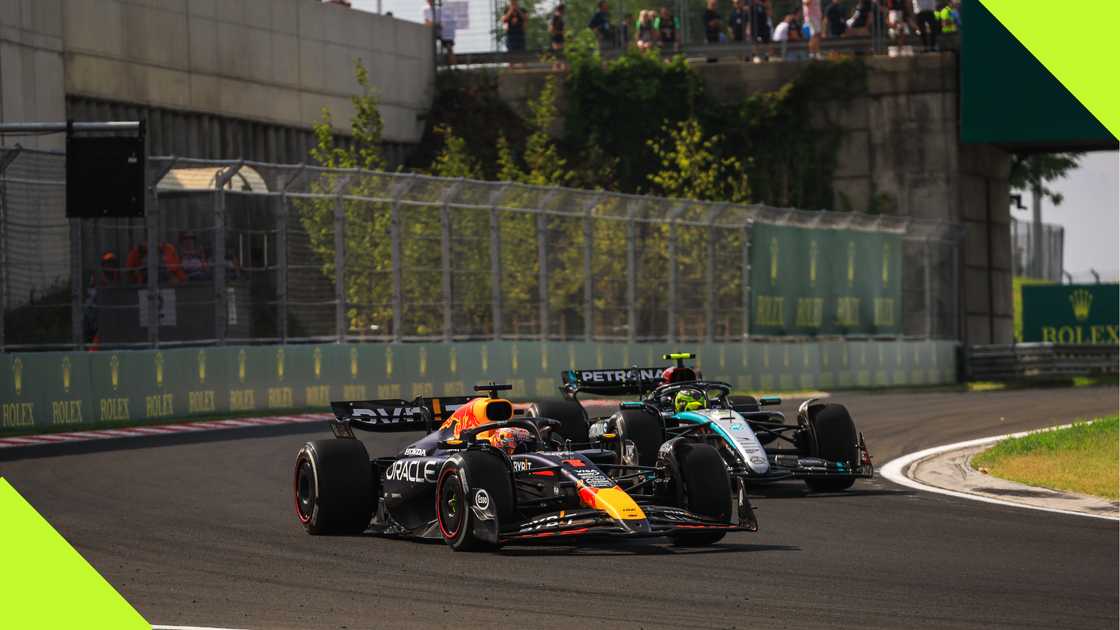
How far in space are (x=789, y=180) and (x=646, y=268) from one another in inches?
511

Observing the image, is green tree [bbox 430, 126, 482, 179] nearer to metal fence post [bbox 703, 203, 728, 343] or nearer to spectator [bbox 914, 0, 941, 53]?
metal fence post [bbox 703, 203, 728, 343]

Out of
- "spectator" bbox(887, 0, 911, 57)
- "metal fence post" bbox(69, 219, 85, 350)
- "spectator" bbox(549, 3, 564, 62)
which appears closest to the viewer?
"metal fence post" bbox(69, 219, 85, 350)

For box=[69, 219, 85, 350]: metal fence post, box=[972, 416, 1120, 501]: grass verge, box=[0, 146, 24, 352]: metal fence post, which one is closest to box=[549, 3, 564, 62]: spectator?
box=[69, 219, 85, 350]: metal fence post

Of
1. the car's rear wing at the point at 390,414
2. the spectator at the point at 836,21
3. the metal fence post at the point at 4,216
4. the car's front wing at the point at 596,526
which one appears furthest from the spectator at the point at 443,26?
the car's front wing at the point at 596,526

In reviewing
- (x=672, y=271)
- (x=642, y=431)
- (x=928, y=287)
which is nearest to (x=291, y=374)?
(x=672, y=271)

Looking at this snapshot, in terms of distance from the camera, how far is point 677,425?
16109 millimetres

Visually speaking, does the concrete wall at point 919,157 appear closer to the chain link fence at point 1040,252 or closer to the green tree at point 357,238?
the chain link fence at point 1040,252

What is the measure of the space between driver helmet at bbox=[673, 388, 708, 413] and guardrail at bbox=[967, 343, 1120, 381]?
949 inches

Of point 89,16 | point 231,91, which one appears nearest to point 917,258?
point 231,91

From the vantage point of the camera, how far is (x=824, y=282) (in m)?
36.3

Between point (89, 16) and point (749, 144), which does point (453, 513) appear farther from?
point (749, 144)

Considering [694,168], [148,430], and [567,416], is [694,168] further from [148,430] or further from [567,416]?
[567,416]

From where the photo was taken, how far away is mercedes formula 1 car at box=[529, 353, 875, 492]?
15477mm

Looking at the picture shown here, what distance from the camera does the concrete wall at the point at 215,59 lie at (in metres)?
33.0
